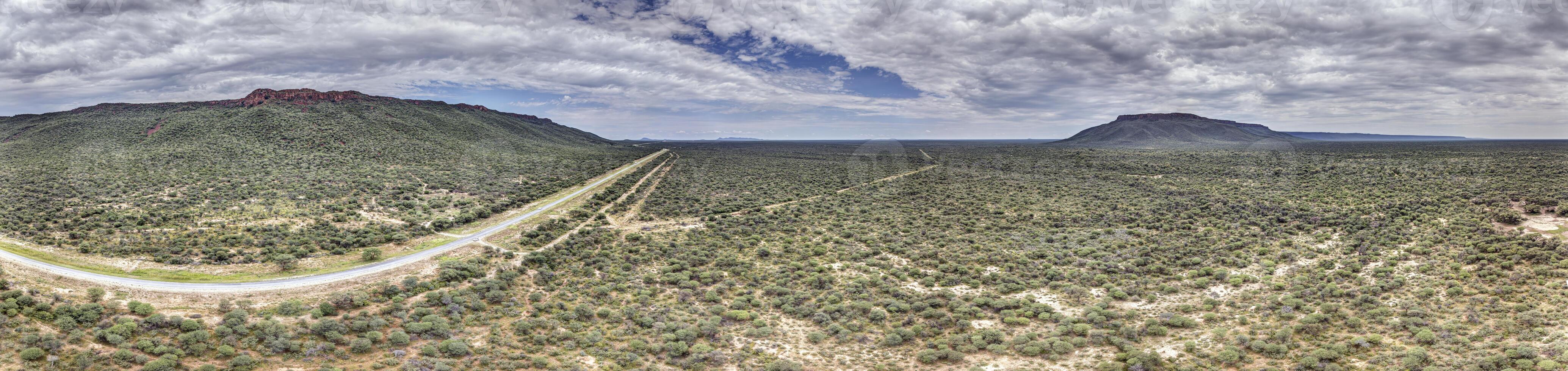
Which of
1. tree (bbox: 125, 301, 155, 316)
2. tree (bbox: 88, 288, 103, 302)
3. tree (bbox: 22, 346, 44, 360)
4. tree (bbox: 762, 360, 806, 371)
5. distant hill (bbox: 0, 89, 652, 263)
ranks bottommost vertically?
tree (bbox: 762, 360, 806, 371)

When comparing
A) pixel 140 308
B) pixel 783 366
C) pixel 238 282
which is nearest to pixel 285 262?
pixel 238 282

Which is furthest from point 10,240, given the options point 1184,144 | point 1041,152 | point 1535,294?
point 1184,144

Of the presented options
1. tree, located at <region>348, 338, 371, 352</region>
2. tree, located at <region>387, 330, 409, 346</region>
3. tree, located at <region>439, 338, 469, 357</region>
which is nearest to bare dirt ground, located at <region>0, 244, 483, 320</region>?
tree, located at <region>348, 338, 371, 352</region>

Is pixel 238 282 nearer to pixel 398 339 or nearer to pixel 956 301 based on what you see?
pixel 398 339

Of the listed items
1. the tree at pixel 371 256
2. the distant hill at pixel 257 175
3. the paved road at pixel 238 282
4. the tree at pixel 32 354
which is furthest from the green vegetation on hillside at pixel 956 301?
the distant hill at pixel 257 175

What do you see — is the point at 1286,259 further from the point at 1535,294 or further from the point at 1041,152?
the point at 1041,152

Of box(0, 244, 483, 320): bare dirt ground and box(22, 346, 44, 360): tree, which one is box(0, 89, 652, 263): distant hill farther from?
box(22, 346, 44, 360): tree

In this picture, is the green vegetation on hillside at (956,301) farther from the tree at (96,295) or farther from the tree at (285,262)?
the tree at (285,262)
